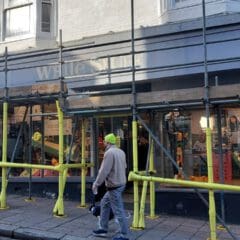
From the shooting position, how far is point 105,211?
7520 millimetres

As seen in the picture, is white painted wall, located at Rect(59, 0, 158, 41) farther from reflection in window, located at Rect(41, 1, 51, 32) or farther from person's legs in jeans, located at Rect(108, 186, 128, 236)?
person's legs in jeans, located at Rect(108, 186, 128, 236)

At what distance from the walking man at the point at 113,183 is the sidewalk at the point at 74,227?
40cm

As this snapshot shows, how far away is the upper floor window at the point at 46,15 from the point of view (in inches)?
474

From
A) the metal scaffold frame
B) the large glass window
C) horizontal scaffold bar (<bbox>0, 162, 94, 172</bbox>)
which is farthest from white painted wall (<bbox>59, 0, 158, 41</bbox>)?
horizontal scaffold bar (<bbox>0, 162, 94, 172</bbox>)

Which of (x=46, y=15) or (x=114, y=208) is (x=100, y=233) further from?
(x=46, y=15)

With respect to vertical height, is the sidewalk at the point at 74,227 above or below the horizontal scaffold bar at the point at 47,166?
below

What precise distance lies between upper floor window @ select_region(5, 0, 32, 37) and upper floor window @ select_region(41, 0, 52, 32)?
0.39 meters

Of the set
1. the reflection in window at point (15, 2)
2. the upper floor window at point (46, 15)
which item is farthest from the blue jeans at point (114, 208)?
the reflection in window at point (15, 2)

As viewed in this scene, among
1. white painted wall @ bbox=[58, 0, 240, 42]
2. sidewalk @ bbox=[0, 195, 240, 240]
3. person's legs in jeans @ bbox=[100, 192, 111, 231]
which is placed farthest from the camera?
white painted wall @ bbox=[58, 0, 240, 42]

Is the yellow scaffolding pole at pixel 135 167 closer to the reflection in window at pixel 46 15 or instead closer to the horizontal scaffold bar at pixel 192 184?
the horizontal scaffold bar at pixel 192 184

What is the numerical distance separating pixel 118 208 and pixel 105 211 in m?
0.35

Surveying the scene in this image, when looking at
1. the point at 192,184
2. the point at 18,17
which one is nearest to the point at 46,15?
the point at 18,17

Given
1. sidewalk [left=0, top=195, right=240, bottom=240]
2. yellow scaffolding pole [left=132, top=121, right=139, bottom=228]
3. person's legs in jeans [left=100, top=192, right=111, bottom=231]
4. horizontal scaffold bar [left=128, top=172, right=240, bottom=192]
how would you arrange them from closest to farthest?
horizontal scaffold bar [left=128, top=172, right=240, bottom=192]
person's legs in jeans [left=100, top=192, right=111, bottom=231]
sidewalk [left=0, top=195, right=240, bottom=240]
yellow scaffolding pole [left=132, top=121, right=139, bottom=228]

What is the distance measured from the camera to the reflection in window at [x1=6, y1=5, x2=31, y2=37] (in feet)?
40.1
